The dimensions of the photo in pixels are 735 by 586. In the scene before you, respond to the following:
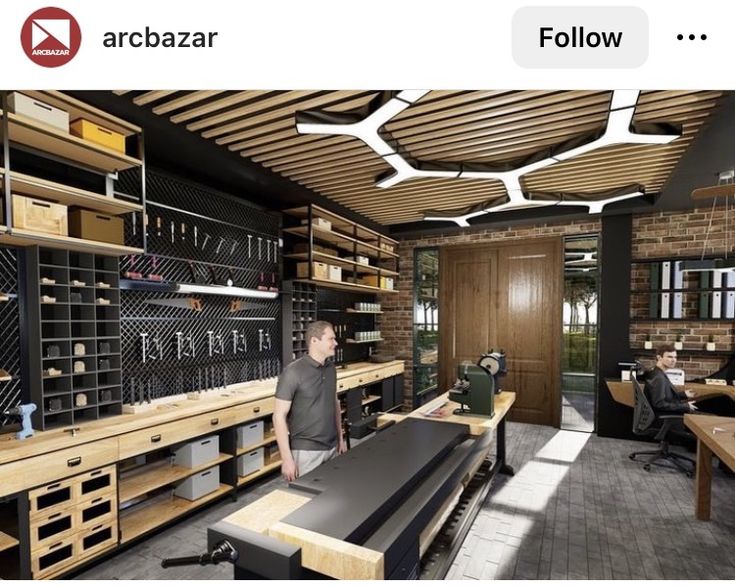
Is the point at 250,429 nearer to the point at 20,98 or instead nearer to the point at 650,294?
the point at 20,98

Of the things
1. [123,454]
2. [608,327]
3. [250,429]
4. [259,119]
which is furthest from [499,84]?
[608,327]

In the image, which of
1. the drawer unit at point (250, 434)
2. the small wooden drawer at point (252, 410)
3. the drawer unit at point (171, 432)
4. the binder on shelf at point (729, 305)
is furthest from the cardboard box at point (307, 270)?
the binder on shelf at point (729, 305)

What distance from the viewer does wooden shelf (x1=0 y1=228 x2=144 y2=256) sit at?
6.90 ft

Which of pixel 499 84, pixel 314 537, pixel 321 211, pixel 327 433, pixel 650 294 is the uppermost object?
pixel 321 211

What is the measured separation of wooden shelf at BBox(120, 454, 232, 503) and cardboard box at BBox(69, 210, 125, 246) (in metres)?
1.60

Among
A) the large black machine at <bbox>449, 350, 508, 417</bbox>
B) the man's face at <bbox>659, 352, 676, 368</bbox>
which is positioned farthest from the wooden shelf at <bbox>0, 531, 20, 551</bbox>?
the man's face at <bbox>659, 352, 676, 368</bbox>

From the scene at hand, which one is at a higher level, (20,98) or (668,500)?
(20,98)

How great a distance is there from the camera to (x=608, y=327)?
493 centimetres

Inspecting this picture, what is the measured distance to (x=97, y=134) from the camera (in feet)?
7.97

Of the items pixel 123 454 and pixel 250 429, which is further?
pixel 250 429

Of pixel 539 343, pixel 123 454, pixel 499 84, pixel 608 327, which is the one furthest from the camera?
pixel 539 343

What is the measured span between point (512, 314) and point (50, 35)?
5615mm

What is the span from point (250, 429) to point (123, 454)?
1082 mm

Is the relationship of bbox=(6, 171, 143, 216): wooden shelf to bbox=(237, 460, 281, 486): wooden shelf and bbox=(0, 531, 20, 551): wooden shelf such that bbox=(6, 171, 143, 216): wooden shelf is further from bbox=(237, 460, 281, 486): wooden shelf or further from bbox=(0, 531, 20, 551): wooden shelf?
bbox=(237, 460, 281, 486): wooden shelf
